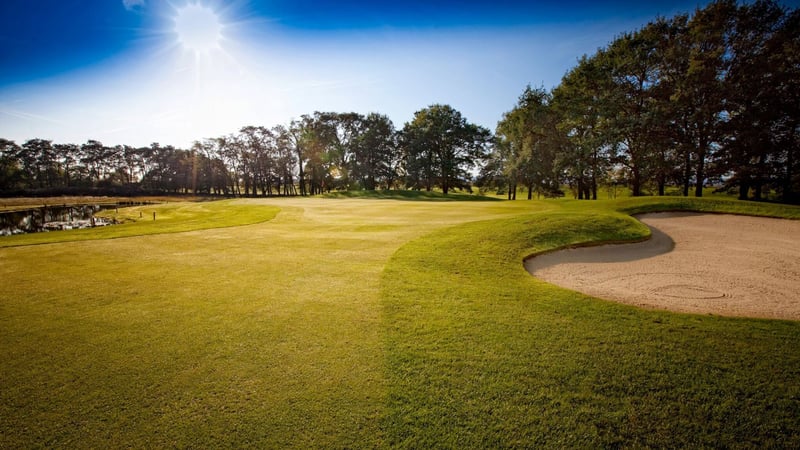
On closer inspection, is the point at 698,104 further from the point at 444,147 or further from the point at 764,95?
the point at 444,147

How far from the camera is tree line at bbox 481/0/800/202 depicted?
24.6 meters

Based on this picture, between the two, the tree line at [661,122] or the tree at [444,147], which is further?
the tree at [444,147]

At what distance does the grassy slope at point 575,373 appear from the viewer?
264 cm

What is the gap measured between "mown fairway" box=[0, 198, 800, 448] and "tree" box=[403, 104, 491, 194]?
5653 centimetres

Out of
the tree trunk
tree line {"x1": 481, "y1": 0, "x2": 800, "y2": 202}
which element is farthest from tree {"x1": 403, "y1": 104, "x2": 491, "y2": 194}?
the tree trunk

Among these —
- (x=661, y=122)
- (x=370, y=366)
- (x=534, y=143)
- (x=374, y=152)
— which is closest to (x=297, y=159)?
(x=374, y=152)

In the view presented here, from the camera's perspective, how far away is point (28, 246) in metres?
10.2

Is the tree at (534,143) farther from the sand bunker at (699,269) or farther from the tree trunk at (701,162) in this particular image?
the sand bunker at (699,269)

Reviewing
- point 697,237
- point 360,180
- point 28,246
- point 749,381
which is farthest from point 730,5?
point 360,180

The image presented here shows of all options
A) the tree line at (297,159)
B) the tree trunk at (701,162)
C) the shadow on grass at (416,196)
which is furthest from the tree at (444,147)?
the tree trunk at (701,162)

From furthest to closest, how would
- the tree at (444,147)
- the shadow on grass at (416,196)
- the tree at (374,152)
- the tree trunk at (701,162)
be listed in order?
the tree at (374,152) < the tree at (444,147) < the shadow on grass at (416,196) < the tree trunk at (701,162)

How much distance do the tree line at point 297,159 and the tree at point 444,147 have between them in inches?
7.7

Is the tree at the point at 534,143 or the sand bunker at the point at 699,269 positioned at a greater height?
the tree at the point at 534,143

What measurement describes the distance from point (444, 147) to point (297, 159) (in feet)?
129
